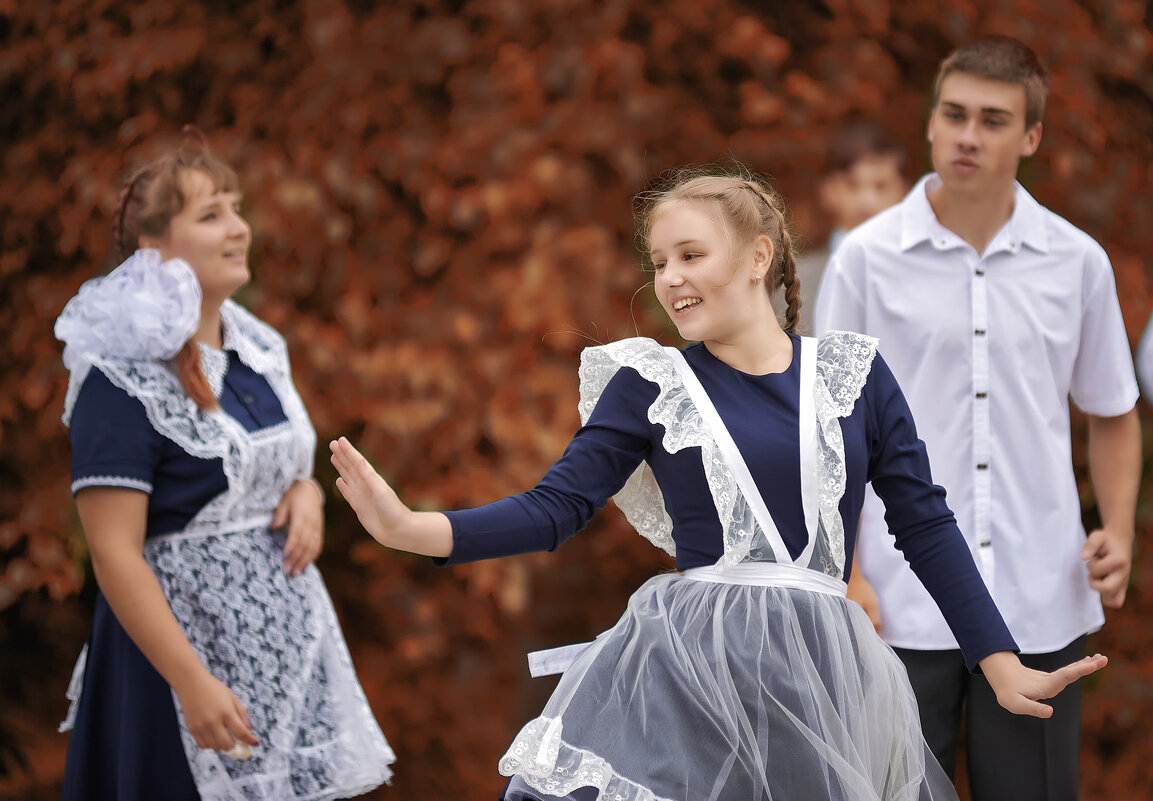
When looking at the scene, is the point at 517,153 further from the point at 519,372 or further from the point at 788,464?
the point at 788,464

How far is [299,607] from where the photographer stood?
2277mm

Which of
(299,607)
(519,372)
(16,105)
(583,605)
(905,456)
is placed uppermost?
(16,105)

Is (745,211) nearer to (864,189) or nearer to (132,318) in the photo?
(132,318)

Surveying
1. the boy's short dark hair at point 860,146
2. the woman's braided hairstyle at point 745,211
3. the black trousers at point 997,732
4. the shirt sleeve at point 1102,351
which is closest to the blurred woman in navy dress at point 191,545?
the woman's braided hairstyle at point 745,211

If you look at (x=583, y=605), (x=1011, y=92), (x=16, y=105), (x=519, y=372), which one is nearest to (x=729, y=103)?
(x=519, y=372)

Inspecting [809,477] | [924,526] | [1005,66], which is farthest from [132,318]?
[1005,66]

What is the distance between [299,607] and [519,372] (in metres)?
1.30

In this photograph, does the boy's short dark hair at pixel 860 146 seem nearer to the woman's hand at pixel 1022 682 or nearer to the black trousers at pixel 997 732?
the black trousers at pixel 997 732

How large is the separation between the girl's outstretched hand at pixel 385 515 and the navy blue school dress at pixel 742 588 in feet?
0.10

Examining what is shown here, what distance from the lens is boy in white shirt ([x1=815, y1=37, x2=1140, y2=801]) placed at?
86.5 inches

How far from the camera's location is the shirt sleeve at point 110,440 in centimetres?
204

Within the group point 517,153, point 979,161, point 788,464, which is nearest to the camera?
point 788,464

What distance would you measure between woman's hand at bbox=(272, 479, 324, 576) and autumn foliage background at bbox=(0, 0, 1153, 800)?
107 centimetres

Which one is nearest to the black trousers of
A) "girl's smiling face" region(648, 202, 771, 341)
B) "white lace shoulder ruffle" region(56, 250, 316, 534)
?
"girl's smiling face" region(648, 202, 771, 341)
